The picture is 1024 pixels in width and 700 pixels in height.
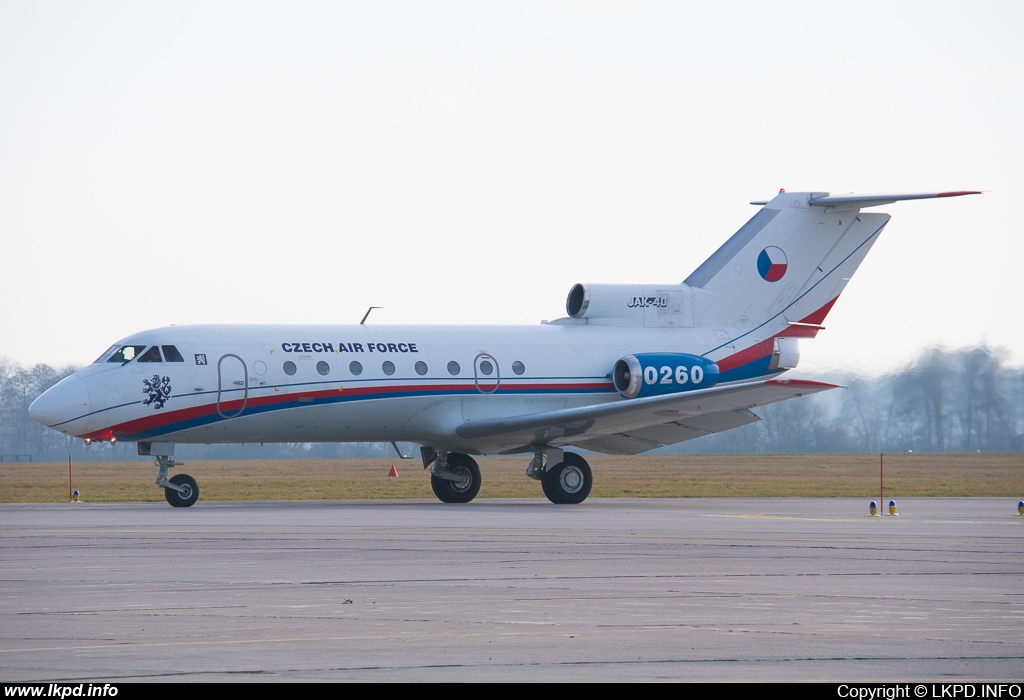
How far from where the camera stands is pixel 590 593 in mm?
12234

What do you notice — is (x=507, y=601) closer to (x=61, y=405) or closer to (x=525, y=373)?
(x=61, y=405)

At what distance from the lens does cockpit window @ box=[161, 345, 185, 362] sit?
→ 87.4 feet

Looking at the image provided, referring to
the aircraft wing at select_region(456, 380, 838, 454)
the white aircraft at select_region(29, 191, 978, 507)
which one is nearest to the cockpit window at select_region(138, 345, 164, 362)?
the white aircraft at select_region(29, 191, 978, 507)

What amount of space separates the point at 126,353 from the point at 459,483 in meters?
7.65

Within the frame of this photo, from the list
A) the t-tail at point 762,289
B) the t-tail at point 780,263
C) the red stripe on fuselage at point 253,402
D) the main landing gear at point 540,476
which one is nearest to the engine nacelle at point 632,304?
the t-tail at point 762,289

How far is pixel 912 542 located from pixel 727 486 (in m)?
20.9

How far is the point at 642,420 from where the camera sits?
28234 mm

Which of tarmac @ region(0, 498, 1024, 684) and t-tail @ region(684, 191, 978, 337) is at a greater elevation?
t-tail @ region(684, 191, 978, 337)

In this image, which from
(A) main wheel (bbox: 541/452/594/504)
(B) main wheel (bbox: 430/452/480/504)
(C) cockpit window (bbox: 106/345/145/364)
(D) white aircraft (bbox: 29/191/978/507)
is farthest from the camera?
(B) main wheel (bbox: 430/452/480/504)

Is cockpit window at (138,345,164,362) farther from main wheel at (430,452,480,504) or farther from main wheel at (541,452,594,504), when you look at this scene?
main wheel at (541,452,594,504)

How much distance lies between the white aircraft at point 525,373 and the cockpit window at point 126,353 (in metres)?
0.03

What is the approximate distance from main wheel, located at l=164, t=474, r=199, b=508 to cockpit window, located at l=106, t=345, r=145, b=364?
250cm

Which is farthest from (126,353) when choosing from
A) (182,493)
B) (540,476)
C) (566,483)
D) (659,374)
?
(659,374)

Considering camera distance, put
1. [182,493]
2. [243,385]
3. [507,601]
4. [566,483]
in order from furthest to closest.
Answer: [566,483] < [243,385] < [182,493] < [507,601]
